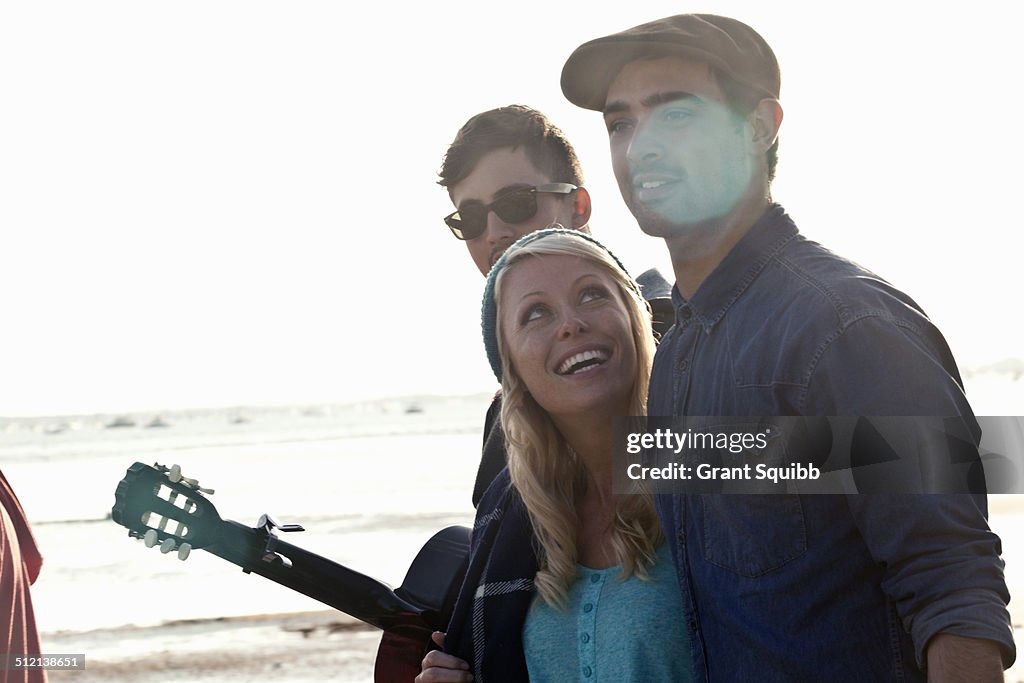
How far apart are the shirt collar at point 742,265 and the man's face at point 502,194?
1844 mm

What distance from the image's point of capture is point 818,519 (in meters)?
2.28

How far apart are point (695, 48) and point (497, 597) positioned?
1.61 metres

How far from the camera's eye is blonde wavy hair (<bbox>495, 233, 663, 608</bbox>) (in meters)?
2.96

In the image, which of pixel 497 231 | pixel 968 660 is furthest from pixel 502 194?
pixel 968 660

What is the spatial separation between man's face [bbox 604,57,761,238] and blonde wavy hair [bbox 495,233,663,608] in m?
0.53

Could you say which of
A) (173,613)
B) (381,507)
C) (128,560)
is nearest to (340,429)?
(381,507)

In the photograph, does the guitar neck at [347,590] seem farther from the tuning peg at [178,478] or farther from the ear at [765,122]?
the ear at [765,122]

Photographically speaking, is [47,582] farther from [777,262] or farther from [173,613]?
[777,262]

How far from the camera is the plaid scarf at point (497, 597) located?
9.79 feet

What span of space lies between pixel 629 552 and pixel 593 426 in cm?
43

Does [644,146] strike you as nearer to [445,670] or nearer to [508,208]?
[445,670]

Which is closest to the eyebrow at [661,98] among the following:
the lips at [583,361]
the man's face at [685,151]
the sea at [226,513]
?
the man's face at [685,151]

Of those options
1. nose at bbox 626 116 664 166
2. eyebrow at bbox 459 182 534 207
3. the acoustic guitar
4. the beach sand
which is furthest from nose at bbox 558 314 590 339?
the beach sand

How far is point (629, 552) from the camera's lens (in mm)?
2906
